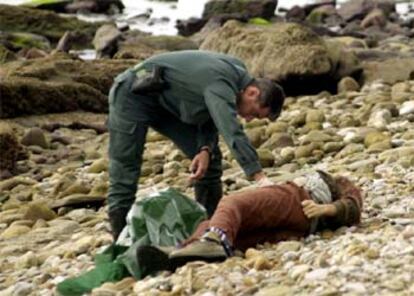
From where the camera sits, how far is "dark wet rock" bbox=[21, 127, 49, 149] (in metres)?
16.4

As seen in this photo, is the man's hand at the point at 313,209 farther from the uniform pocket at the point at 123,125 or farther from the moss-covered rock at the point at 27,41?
the moss-covered rock at the point at 27,41

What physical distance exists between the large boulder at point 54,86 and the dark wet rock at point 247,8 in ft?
56.2

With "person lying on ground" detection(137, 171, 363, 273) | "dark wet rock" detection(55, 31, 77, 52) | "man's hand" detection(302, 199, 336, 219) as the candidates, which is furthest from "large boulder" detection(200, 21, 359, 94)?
"man's hand" detection(302, 199, 336, 219)

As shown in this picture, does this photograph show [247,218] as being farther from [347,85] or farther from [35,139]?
[347,85]

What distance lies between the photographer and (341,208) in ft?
26.8

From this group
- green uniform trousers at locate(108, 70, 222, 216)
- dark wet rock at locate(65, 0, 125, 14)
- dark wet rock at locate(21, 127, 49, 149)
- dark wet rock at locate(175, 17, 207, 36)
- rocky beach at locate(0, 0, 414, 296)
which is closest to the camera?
rocky beach at locate(0, 0, 414, 296)

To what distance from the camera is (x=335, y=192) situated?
8367 mm

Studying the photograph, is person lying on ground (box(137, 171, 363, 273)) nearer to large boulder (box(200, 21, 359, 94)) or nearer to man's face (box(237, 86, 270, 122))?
man's face (box(237, 86, 270, 122))

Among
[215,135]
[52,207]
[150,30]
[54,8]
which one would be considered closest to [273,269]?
[215,135]

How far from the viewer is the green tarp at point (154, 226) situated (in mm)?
7934

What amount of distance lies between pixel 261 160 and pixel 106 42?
16.3 m

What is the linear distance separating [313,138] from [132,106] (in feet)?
19.0

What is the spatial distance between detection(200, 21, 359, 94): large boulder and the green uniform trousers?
967 centimetres

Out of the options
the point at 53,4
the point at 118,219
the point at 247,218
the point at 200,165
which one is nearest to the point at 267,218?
the point at 247,218
